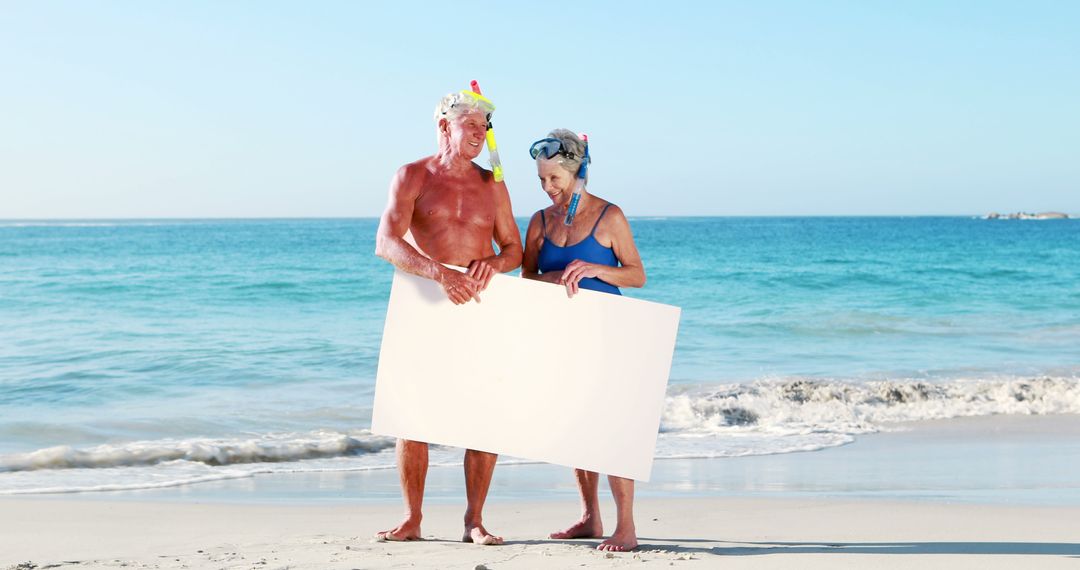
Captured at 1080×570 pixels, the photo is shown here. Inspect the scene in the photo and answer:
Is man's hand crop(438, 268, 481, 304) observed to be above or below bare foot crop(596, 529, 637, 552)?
above

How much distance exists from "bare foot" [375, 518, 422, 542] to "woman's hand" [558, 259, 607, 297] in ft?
3.79

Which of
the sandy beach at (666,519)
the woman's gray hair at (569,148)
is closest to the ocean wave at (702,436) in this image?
the sandy beach at (666,519)

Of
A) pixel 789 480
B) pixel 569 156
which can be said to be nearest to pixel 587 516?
pixel 569 156

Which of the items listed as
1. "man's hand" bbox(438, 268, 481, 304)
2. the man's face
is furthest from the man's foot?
the man's face

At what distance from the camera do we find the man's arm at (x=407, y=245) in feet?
12.3

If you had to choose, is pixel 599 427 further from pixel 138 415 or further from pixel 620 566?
pixel 138 415

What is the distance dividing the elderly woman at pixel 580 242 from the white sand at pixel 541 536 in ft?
0.86

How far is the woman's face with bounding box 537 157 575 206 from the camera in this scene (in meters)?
3.77

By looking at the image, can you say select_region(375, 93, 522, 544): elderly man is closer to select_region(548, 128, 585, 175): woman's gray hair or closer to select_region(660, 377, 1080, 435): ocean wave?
select_region(548, 128, 585, 175): woman's gray hair

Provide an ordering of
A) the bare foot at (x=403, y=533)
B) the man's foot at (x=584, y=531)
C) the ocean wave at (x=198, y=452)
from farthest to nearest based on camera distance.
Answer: the ocean wave at (x=198, y=452)
the man's foot at (x=584, y=531)
the bare foot at (x=403, y=533)

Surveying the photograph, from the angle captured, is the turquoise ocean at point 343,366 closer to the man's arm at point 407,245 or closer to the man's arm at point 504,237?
the man's arm at point 407,245

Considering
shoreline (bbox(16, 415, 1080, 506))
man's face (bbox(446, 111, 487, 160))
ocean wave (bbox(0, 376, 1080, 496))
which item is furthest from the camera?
ocean wave (bbox(0, 376, 1080, 496))

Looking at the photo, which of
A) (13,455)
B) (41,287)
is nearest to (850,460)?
(13,455)

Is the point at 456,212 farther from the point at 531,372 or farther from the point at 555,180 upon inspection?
the point at 531,372
